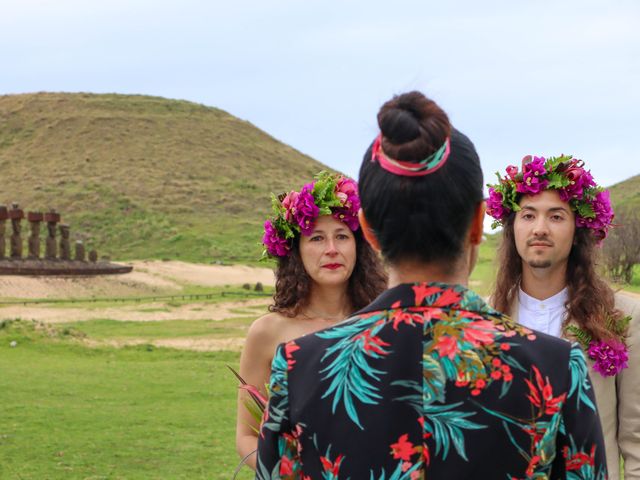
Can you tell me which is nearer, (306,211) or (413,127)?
(413,127)

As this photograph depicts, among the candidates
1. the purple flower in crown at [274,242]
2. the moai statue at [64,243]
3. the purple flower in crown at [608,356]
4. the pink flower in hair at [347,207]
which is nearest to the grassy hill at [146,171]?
the moai statue at [64,243]

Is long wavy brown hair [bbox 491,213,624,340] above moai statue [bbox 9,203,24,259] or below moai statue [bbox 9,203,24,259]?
above

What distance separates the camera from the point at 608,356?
146 inches

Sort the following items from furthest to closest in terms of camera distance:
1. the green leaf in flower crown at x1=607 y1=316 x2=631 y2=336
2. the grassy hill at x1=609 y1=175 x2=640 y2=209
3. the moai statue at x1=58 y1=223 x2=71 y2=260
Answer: the grassy hill at x1=609 y1=175 x2=640 y2=209 < the moai statue at x1=58 y1=223 x2=71 y2=260 < the green leaf in flower crown at x1=607 y1=316 x2=631 y2=336

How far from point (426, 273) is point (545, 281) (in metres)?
2.24

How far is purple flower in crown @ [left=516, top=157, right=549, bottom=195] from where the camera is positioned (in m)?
4.21

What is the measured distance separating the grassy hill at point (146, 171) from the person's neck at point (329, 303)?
182 feet

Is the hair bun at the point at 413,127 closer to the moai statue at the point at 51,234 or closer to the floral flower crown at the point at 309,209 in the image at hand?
the floral flower crown at the point at 309,209

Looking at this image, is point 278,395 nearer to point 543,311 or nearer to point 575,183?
point 543,311

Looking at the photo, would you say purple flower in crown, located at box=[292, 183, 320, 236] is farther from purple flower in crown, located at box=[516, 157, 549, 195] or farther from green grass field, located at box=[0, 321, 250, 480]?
green grass field, located at box=[0, 321, 250, 480]

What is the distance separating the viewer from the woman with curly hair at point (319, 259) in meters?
4.12

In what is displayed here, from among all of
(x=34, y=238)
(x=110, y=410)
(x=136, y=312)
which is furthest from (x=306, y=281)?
(x=34, y=238)

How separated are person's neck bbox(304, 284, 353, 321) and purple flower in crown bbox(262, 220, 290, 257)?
0.72 feet

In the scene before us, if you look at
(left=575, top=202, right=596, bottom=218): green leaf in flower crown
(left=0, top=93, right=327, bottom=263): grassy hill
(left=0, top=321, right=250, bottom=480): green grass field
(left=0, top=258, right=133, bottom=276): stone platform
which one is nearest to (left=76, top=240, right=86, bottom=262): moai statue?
(left=0, top=258, right=133, bottom=276): stone platform
